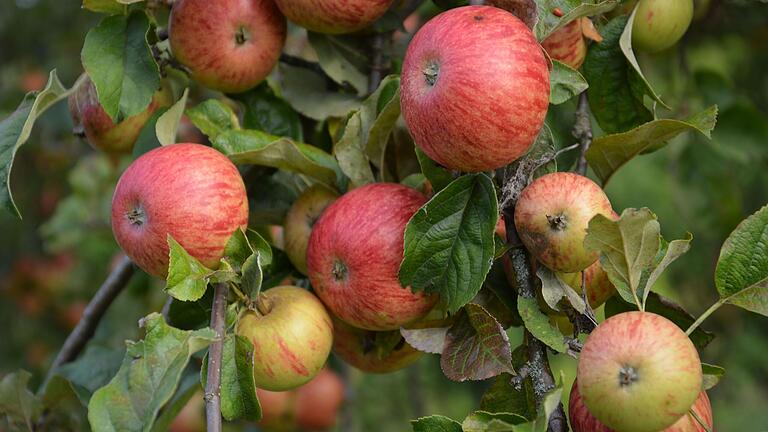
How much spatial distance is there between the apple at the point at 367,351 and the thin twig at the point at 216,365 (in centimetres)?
21

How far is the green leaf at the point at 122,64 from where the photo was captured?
124 cm

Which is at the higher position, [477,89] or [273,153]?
[477,89]

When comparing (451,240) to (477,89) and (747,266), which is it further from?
(747,266)

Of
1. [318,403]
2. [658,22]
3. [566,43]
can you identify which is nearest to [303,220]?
[566,43]

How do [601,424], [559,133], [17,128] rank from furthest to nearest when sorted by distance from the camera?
[559,133], [17,128], [601,424]

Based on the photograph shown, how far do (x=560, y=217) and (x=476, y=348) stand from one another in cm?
19

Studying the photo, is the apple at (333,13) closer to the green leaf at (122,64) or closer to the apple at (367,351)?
the green leaf at (122,64)

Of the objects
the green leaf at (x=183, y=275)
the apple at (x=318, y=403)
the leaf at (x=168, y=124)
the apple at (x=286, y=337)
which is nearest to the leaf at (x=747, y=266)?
the apple at (x=286, y=337)

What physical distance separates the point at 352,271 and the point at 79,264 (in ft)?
8.09

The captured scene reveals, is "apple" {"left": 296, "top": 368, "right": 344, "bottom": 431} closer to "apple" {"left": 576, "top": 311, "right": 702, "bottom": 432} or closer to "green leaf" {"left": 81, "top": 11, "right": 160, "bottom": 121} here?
"green leaf" {"left": 81, "top": 11, "right": 160, "bottom": 121}

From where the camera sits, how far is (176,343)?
1010mm

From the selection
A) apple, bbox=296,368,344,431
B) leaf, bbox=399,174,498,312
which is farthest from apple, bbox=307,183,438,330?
apple, bbox=296,368,344,431

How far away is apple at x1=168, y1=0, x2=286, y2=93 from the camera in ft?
4.19

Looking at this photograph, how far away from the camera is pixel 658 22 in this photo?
4.26 ft
